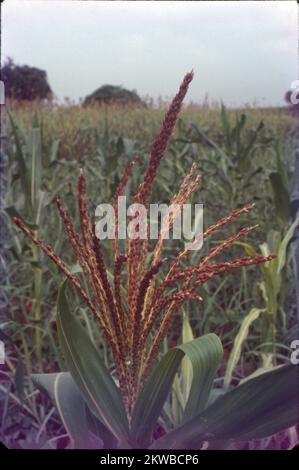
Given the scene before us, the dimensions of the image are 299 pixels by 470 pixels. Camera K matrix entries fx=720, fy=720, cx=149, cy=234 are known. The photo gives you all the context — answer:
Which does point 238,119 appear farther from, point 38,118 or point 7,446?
point 7,446

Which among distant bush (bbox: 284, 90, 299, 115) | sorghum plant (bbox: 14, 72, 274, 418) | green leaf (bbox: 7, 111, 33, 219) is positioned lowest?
sorghum plant (bbox: 14, 72, 274, 418)

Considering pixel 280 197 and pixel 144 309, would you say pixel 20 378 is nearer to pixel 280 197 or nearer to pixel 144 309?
pixel 144 309

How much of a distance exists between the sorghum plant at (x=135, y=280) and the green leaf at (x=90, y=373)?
22 millimetres

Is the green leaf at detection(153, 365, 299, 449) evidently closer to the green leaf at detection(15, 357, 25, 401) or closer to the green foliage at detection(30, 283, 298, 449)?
the green foliage at detection(30, 283, 298, 449)

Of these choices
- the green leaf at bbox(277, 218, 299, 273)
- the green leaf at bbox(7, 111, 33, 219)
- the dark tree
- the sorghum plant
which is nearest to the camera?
the sorghum plant

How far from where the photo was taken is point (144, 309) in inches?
35.8

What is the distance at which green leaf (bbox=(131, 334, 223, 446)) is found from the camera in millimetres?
882

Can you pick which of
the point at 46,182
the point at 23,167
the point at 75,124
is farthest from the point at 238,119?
the point at 46,182

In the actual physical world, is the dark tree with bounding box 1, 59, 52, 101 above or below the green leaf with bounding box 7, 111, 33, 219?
above

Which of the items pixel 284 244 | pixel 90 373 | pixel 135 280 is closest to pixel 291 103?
pixel 284 244

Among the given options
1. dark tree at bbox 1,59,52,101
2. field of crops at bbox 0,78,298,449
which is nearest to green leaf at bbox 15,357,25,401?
field of crops at bbox 0,78,298,449

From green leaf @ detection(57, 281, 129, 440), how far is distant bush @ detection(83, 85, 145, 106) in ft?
1.09

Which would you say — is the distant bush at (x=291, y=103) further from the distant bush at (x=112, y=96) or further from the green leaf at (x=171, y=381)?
the green leaf at (x=171, y=381)
